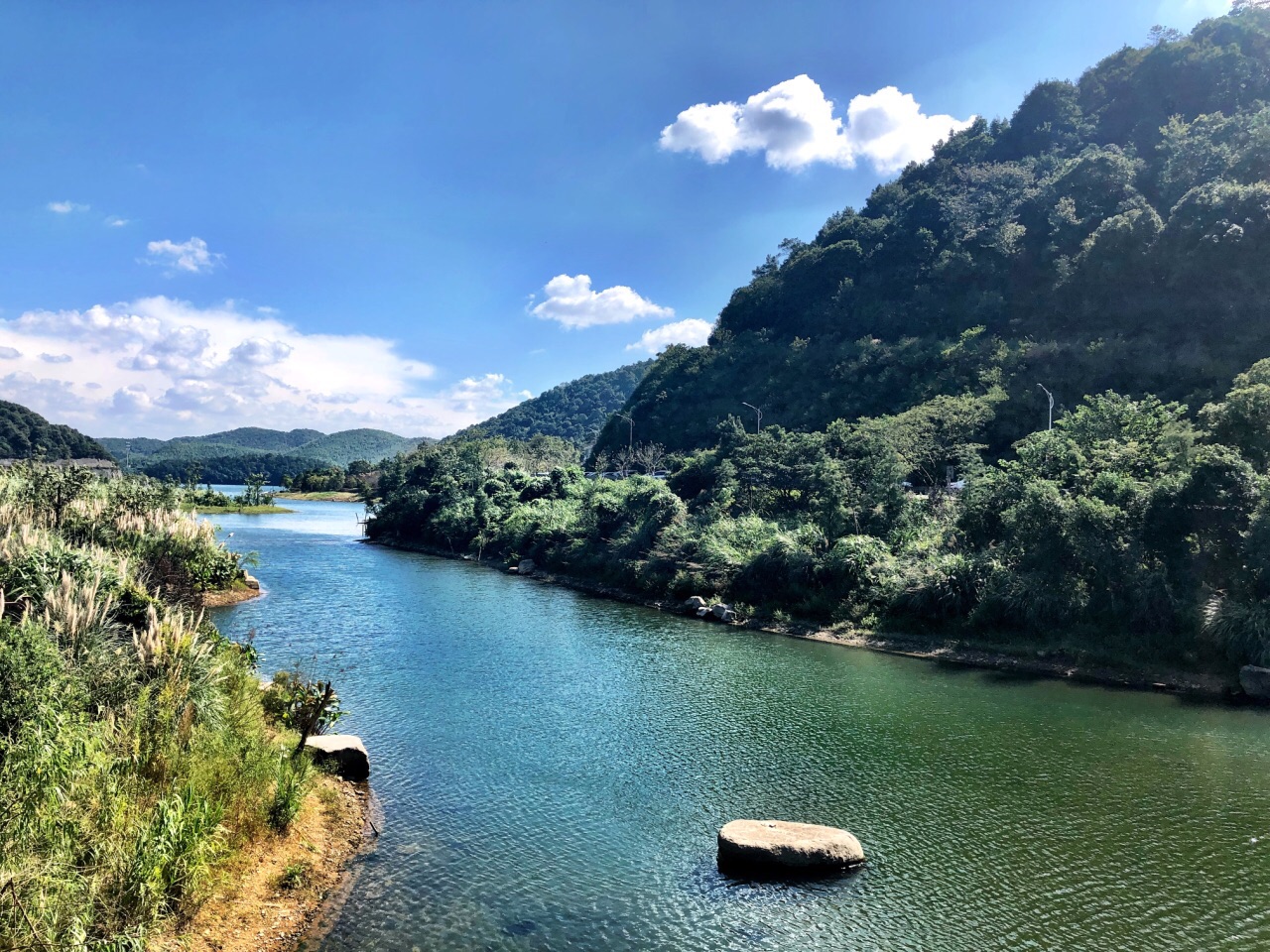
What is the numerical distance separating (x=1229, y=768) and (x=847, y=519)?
20.7 meters

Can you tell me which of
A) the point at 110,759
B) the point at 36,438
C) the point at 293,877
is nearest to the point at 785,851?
the point at 293,877

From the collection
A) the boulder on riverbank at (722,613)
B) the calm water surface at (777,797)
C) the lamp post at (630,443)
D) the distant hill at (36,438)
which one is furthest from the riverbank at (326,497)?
the calm water surface at (777,797)

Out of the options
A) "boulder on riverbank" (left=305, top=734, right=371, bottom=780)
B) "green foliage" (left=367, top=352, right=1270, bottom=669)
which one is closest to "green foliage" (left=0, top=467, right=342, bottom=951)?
"boulder on riverbank" (left=305, top=734, right=371, bottom=780)

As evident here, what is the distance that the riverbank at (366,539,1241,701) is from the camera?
25250 mm

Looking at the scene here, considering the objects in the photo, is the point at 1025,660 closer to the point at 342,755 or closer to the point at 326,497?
the point at 342,755

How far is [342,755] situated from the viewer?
15.4 metres

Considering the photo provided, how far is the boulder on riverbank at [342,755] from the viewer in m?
15.1

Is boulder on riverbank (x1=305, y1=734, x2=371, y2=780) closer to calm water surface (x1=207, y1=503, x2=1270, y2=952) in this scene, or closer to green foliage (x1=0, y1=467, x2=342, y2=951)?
calm water surface (x1=207, y1=503, x2=1270, y2=952)

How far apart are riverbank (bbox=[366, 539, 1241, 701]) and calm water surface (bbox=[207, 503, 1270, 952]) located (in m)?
1.58

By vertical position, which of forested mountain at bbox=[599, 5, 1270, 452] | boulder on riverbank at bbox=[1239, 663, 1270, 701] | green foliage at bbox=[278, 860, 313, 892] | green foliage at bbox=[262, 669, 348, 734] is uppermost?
forested mountain at bbox=[599, 5, 1270, 452]

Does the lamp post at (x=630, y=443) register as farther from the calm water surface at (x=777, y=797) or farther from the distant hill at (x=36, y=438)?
the distant hill at (x=36, y=438)

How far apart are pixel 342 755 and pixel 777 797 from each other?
948cm

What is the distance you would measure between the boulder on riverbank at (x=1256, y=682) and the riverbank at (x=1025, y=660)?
1.52 ft

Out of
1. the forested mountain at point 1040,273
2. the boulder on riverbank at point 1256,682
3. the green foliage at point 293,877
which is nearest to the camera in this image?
the green foliage at point 293,877
